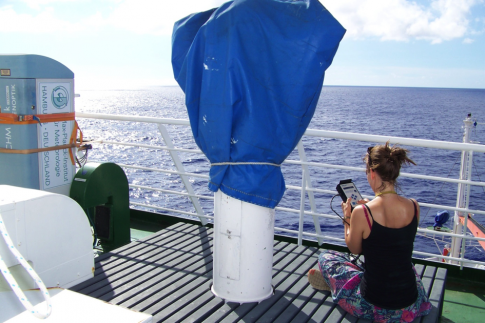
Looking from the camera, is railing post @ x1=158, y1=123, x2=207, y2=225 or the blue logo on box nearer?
the blue logo on box

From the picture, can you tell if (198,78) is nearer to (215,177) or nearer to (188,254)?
(215,177)

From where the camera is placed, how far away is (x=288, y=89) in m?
2.42

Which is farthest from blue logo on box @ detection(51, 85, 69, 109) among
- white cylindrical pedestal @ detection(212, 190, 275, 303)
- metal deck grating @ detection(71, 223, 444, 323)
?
white cylindrical pedestal @ detection(212, 190, 275, 303)

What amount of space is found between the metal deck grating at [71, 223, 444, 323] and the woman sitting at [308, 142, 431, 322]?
0.19 meters

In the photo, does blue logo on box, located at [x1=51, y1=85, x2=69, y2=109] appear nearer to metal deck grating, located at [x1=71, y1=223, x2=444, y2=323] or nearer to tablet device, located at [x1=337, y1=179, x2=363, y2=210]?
metal deck grating, located at [x1=71, y1=223, x2=444, y2=323]

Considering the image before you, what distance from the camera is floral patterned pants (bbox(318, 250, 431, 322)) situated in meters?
2.46

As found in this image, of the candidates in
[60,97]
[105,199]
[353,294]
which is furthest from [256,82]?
[105,199]

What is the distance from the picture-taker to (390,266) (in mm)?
2375

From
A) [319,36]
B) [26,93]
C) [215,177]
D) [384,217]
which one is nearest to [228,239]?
[215,177]

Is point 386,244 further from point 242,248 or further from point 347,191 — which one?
point 242,248

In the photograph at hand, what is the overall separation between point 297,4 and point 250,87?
1.63ft

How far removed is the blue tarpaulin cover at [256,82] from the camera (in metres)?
2.38

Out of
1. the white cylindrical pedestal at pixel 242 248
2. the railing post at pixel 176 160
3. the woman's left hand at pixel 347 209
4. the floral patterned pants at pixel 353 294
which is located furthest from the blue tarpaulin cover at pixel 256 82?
the railing post at pixel 176 160

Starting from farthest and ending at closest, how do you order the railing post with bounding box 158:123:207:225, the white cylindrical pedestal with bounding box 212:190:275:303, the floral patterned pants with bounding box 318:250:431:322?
the railing post with bounding box 158:123:207:225 → the white cylindrical pedestal with bounding box 212:190:275:303 → the floral patterned pants with bounding box 318:250:431:322
